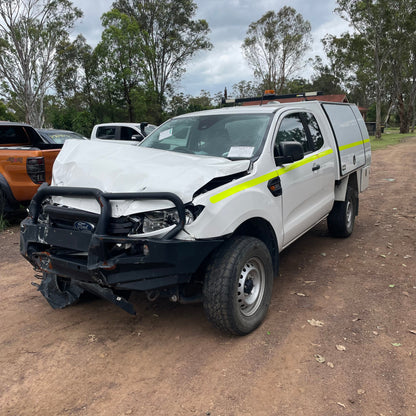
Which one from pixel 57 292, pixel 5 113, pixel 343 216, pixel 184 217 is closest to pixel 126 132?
pixel 343 216

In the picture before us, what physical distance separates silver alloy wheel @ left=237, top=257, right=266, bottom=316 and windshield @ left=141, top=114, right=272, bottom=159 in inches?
40.5

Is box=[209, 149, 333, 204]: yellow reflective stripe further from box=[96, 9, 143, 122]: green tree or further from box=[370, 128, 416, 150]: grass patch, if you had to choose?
box=[96, 9, 143, 122]: green tree

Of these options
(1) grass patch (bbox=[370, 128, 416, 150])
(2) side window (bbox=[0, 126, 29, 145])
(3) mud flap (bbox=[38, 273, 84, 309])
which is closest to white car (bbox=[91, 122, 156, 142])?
(2) side window (bbox=[0, 126, 29, 145])

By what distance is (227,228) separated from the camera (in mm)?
2957

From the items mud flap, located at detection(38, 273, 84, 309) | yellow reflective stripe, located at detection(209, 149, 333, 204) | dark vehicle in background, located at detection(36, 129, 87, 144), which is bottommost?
mud flap, located at detection(38, 273, 84, 309)

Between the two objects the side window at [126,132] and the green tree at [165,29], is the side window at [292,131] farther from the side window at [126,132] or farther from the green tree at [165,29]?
the green tree at [165,29]

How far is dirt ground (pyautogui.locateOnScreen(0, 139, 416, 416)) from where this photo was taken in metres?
2.53

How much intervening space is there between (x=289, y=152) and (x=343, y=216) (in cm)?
249

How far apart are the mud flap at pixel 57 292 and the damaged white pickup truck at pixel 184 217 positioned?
1cm

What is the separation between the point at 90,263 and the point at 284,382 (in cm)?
160

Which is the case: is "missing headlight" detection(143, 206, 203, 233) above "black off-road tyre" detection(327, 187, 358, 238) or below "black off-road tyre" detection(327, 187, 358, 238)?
above

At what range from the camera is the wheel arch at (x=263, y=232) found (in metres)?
3.44

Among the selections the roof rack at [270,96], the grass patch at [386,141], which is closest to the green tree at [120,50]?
the grass patch at [386,141]

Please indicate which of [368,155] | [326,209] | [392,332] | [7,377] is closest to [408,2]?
[368,155]
